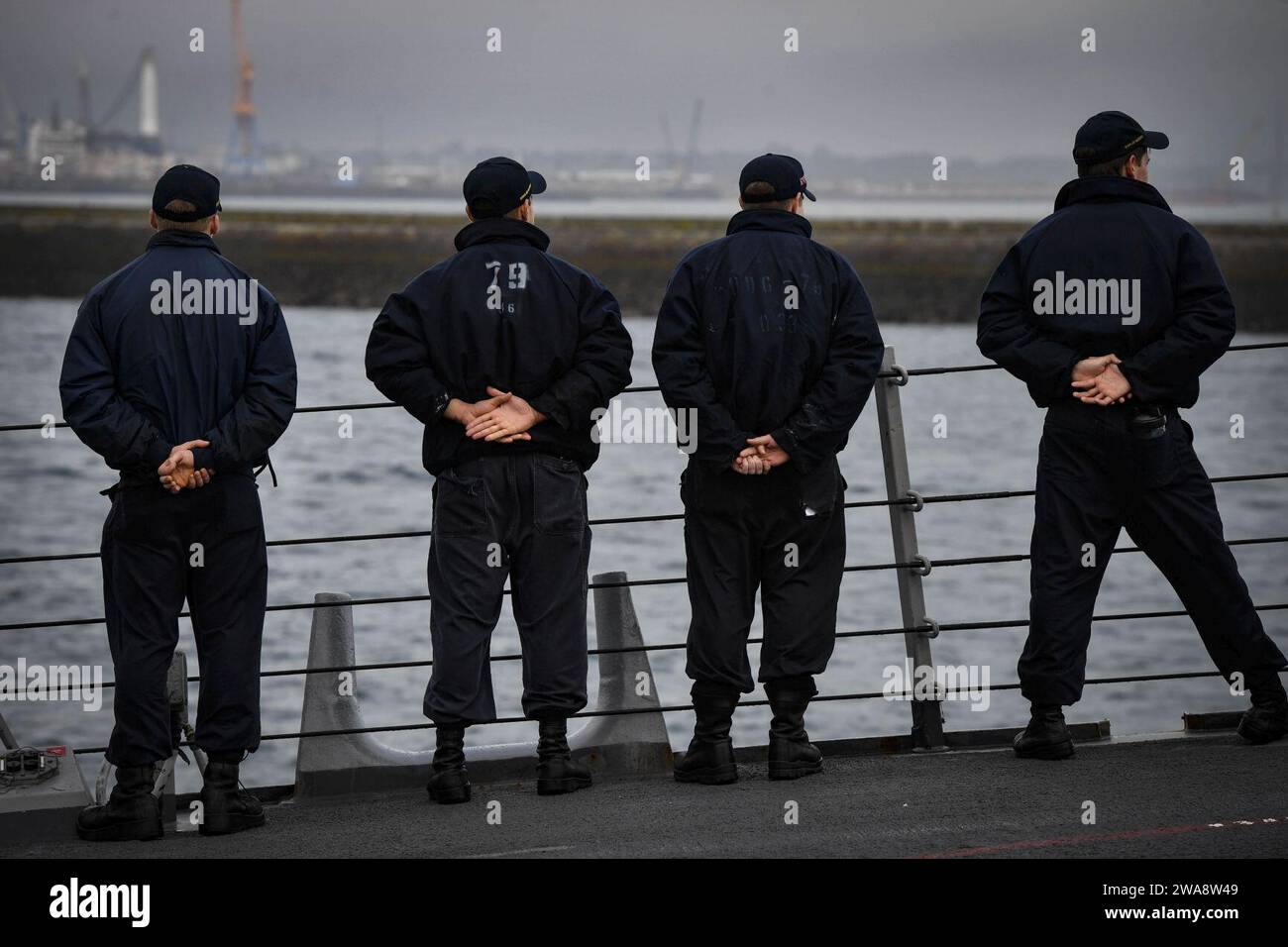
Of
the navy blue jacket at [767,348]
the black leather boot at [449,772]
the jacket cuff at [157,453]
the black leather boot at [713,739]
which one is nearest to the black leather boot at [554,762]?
the black leather boot at [449,772]

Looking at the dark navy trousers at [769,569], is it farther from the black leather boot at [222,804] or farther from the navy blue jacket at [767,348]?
the black leather boot at [222,804]

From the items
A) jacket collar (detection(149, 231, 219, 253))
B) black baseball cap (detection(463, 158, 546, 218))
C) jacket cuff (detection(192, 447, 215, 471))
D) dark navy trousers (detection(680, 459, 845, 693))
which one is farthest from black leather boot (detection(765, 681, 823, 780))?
jacket collar (detection(149, 231, 219, 253))

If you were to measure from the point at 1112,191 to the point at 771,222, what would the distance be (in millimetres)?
998

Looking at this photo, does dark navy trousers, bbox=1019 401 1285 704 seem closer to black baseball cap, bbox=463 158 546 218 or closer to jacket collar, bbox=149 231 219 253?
black baseball cap, bbox=463 158 546 218

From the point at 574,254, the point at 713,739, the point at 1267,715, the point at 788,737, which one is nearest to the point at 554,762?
the point at 713,739

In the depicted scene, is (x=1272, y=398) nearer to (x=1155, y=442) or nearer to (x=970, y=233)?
(x=970, y=233)

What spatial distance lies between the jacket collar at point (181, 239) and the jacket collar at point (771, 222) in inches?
59.3

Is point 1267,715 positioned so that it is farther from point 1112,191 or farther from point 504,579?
point 504,579

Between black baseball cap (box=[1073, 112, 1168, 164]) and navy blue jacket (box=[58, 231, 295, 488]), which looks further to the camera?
black baseball cap (box=[1073, 112, 1168, 164])

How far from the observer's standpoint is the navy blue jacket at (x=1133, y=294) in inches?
197

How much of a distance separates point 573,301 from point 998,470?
127ft

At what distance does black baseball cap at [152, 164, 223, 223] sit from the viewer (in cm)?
489

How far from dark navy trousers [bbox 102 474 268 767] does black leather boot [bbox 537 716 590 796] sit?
82 centimetres

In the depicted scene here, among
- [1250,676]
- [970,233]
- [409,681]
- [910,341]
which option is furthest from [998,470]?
[1250,676]
